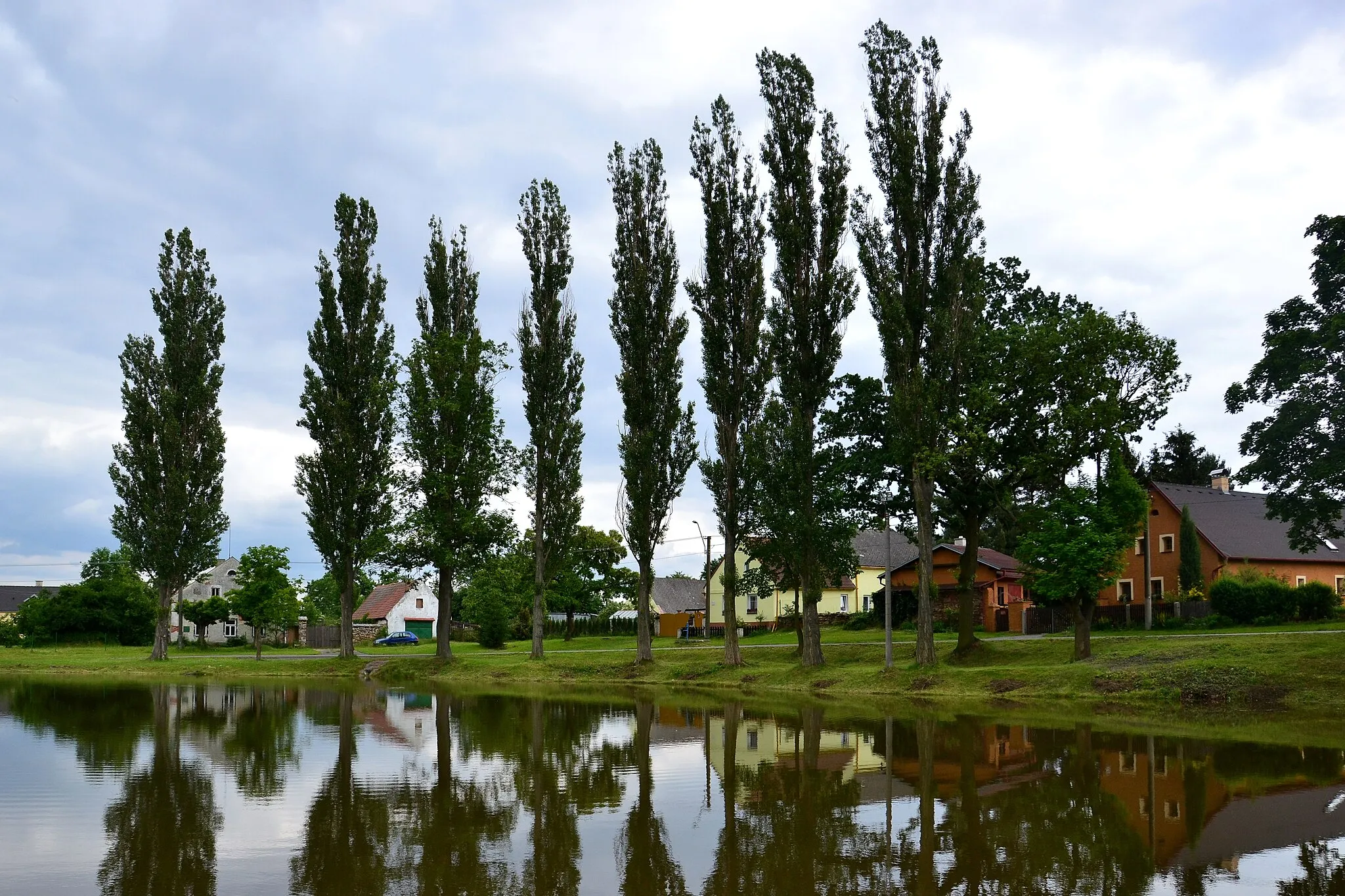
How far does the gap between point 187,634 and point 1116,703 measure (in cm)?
8878

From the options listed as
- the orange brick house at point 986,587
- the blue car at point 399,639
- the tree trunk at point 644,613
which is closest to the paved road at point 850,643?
the orange brick house at point 986,587

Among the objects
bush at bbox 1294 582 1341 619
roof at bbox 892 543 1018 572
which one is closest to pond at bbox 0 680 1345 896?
bush at bbox 1294 582 1341 619

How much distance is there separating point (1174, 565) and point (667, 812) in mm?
47950

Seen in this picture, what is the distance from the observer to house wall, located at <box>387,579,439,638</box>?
4102 inches

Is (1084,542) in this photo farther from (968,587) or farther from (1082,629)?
(968,587)

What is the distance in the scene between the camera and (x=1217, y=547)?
170 feet

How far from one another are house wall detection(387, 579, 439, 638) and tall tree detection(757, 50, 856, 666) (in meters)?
70.5

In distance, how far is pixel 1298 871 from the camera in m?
10.8

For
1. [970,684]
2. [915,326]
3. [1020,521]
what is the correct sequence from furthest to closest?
[1020,521]
[915,326]
[970,684]

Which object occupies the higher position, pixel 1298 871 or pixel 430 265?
pixel 430 265

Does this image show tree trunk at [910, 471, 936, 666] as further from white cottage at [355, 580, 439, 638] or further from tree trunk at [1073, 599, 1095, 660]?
white cottage at [355, 580, 439, 638]

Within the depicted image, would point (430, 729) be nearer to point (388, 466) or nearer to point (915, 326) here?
point (915, 326)

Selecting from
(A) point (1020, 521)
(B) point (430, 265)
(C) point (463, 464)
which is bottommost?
(A) point (1020, 521)

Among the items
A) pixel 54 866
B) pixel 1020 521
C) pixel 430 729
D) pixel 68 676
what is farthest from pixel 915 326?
pixel 68 676
